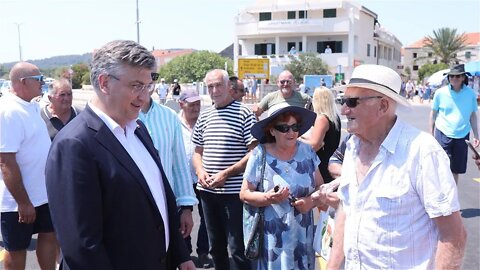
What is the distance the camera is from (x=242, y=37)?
60.4 metres

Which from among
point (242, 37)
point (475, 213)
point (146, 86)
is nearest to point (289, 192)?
point (146, 86)

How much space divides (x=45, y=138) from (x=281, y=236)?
2205mm

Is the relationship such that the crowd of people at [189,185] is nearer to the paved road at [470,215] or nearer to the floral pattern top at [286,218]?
the floral pattern top at [286,218]

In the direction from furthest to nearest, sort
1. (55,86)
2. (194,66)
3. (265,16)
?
1. (194,66)
2. (265,16)
3. (55,86)

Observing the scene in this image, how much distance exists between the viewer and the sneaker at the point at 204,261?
485 centimetres

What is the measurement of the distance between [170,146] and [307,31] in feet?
180

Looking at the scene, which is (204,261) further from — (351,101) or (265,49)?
(265,49)

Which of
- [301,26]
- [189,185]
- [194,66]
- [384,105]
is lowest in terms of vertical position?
[189,185]

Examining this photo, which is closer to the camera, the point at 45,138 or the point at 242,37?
the point at 45,138

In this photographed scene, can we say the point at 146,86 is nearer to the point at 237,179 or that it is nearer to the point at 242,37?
the point at 237,179

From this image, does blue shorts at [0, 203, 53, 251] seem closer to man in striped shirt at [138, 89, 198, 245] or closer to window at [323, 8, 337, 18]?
man in striped shirt at [138, 89, 198, 245]

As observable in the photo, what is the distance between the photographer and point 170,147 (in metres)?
3.71

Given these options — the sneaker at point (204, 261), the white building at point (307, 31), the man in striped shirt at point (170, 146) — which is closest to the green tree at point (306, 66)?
the white building at point (307, 31)

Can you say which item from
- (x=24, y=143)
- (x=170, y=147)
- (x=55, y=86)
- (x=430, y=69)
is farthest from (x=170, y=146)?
(x=430, y=69)
